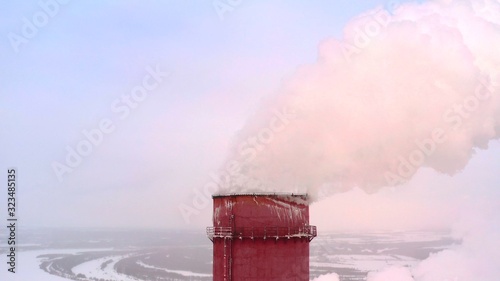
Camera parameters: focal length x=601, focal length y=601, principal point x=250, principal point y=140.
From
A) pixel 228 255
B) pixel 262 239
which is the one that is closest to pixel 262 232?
pixel 262 239

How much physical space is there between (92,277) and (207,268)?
934 inches

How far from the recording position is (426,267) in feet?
208

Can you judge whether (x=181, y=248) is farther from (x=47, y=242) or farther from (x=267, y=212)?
(x=267, y=212)

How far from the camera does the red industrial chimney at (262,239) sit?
2467cm

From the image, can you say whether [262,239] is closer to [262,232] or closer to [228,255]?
[262,232]

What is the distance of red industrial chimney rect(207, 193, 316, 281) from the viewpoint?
24672 millimetres

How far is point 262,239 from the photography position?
24703 mm

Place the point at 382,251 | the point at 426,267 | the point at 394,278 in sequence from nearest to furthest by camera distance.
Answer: the point at 394,278
the point at 426,267
the point at 382,251

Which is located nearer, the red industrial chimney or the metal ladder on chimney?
the red industrial chimney

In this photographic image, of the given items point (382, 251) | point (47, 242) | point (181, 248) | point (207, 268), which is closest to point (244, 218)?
point (207, 268)

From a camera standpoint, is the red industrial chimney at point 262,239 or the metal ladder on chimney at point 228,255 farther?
the metal ladder on chimney at point 228,255

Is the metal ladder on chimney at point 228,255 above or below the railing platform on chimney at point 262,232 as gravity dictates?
below

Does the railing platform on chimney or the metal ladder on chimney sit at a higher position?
the railing platform on chimney

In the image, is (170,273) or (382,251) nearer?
(170,273)
